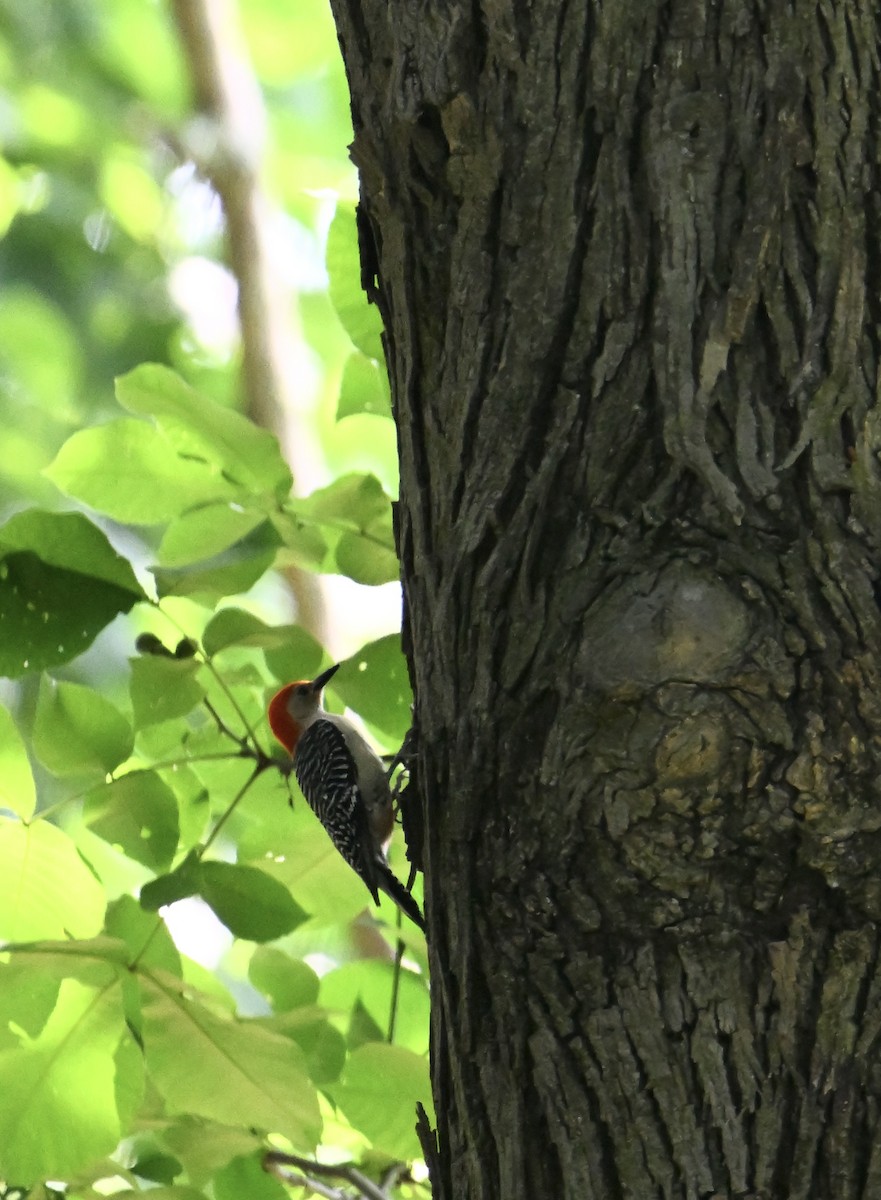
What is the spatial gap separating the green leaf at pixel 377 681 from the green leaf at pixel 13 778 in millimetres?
503

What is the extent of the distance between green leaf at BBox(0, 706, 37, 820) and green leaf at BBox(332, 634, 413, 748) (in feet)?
1.65

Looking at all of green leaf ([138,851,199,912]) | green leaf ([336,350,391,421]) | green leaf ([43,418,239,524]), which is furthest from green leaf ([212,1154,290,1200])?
green leaf ([336,350,391,421])

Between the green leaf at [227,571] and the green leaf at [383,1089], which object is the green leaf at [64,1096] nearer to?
the green leaf at [383,1089]

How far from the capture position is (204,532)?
1962mm

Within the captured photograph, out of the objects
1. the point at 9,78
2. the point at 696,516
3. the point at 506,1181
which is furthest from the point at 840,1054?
the point at 9,78

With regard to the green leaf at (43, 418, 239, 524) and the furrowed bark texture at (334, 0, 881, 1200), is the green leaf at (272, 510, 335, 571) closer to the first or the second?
the green leaf at (43, 418, 239, 524)

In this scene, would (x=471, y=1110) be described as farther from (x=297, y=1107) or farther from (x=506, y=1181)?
(x=297, y=1107)

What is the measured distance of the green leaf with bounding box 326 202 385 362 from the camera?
6.73ft

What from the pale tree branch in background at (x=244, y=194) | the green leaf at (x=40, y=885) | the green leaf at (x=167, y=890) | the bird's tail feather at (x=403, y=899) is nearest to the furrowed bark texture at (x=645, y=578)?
the green leaf at (x=167, y=890)

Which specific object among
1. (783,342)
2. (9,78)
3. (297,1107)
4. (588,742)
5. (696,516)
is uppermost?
(9,78)

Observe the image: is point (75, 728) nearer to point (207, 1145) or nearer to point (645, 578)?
point (207, 1145)

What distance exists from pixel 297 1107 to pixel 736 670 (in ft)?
2.68

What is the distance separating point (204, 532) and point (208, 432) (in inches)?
6.0

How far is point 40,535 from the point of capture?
187cm
